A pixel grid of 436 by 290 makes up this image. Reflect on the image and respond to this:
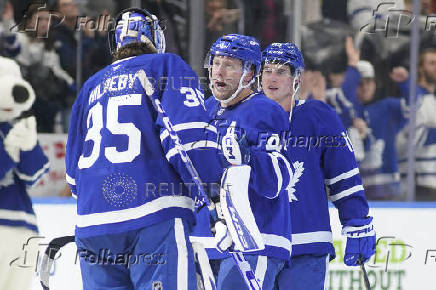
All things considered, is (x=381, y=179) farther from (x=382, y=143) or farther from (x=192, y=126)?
(x=192, y=126)

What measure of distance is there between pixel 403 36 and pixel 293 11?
629 mm

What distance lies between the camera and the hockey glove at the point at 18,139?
3.45 m

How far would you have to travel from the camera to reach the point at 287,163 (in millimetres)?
3023

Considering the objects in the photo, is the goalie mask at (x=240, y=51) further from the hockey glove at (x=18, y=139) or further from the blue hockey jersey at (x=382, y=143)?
the blue hockey jersey at (x=382, y=143)

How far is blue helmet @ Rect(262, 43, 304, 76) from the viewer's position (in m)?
3.63

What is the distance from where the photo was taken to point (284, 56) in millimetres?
3637

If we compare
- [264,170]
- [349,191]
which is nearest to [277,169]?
[264,170]

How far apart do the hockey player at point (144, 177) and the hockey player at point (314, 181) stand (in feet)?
2.87

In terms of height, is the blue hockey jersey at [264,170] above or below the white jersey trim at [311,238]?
above

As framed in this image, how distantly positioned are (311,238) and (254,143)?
25.7 inches

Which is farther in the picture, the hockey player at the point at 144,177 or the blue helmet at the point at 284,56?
the blue helmet at the point at 284,56

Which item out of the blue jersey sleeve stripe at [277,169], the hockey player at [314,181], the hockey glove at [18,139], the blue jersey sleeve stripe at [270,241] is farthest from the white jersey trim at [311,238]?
the hockey glove at [18,139]

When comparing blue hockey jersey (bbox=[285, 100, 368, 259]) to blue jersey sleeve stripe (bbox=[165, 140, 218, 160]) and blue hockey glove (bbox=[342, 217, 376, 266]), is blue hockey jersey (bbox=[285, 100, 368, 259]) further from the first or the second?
blue jersey sleeve stripe (bbox=[165, 140, 218, 160])

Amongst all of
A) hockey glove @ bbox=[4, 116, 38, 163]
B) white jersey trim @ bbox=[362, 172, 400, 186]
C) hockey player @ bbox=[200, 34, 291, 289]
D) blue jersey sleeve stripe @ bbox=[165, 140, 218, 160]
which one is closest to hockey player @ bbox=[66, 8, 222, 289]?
blue jersey sleeve stripe @ bbox=[165, 140, 218, 160]
